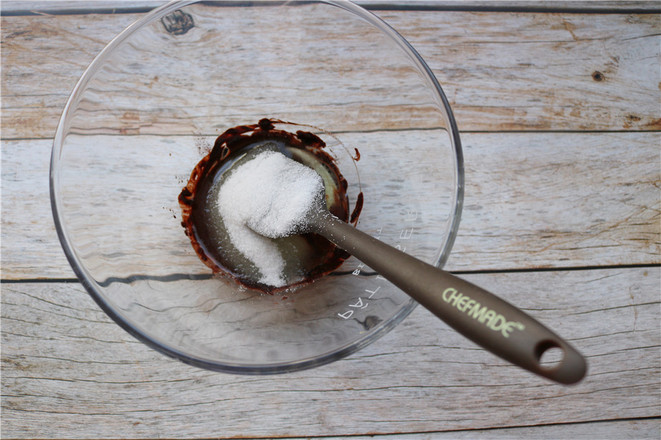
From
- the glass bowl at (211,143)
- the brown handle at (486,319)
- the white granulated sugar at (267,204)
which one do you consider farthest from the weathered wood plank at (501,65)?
the brown handle at (486,319)

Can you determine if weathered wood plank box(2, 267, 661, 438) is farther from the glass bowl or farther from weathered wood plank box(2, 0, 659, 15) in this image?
weathered wood plank box(2, 0, 659, 15)

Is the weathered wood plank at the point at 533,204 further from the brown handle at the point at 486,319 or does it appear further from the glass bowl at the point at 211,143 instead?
the brown handle at the point at 486,319

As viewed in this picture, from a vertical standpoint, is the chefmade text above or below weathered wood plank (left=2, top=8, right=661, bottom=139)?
below

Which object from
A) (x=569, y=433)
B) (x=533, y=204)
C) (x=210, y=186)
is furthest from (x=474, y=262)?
(x=210, y=186)

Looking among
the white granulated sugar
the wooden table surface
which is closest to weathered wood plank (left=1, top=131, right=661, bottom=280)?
the wooden table surface

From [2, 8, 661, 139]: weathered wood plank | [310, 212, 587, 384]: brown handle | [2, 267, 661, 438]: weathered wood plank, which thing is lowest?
[2, 267, 661, 438]: weathered wood plank

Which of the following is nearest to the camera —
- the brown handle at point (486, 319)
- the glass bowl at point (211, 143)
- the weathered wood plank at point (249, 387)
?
the brown handle at point (486, 319)

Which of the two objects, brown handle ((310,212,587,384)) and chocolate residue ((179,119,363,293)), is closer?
brown handle ((310,212,587,384))
